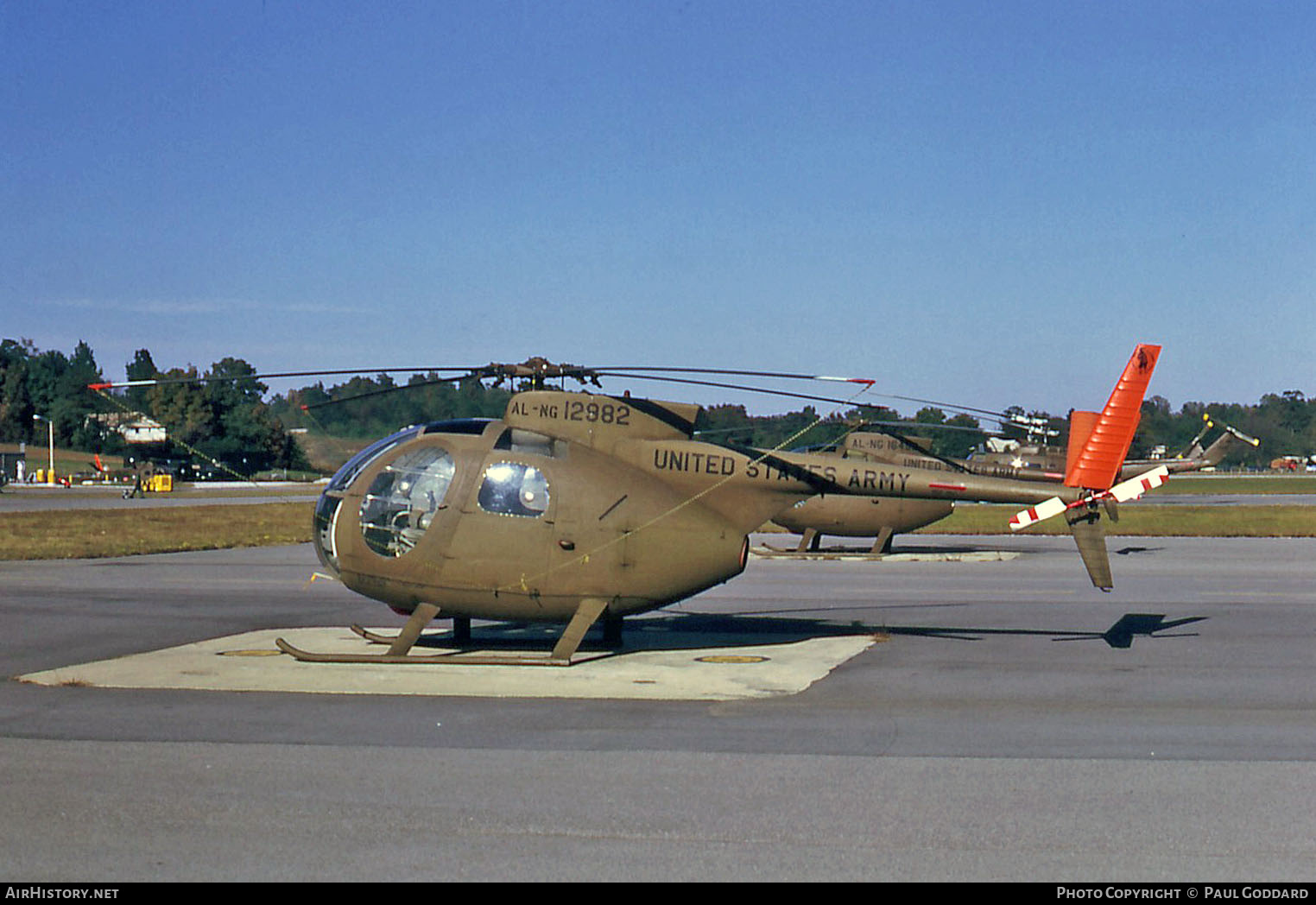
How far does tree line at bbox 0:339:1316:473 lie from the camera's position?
51.9 ft

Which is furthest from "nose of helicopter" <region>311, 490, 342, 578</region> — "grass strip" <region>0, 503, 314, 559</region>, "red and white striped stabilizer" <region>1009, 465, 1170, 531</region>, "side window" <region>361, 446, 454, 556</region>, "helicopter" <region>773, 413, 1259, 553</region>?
"grass strip" <region>0, 503, 314, 559</region>

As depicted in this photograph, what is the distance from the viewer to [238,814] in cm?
770

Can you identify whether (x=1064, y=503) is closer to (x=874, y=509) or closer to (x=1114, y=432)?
(x=1114, y=432)

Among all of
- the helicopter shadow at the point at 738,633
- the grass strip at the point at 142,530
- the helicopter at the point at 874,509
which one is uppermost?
the helicopter at the point at 874,509

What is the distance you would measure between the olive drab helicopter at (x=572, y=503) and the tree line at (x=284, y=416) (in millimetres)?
655

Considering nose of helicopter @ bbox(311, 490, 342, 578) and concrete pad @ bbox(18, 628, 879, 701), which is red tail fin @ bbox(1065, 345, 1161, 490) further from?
nose of helicopter @ bbox(311, 490, 342, 578)

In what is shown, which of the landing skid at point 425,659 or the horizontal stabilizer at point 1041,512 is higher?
the horizontal stabilizer at point 1041,512

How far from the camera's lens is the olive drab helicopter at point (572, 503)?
1369cm

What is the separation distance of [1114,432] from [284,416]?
3283 cm

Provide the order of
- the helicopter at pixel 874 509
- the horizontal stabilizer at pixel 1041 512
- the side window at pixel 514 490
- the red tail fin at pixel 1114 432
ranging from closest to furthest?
the red tail fin at pixel 1114 432, the side window at pixel 514 490, the horizontal stabilizer at pixel 1041 512, the helicopter at pixel 874 509

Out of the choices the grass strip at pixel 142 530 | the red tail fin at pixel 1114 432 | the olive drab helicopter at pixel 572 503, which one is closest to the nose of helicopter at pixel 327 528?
the olive drab helicopter at pixel 572 503

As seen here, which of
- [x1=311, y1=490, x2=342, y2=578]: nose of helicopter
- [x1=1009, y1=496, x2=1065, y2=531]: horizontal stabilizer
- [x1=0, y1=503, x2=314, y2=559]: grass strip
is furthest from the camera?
[x1=0, y1=503, x2=314, y2=559]: grass strip

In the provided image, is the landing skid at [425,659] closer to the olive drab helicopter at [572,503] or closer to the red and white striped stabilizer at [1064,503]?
the olive drab helicopter at [572,503]

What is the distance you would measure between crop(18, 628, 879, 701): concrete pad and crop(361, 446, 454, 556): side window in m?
1.39
